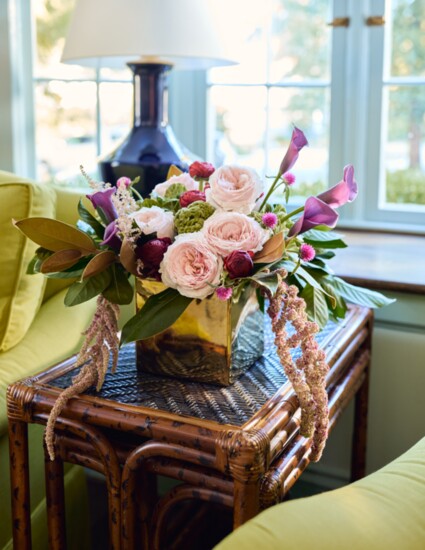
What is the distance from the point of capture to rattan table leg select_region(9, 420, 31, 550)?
3.91 ft

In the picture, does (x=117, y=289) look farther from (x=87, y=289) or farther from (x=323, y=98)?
(x=323, y=98)

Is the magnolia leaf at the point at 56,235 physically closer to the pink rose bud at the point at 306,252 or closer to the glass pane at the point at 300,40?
the pink rose bud at the point at 306,252

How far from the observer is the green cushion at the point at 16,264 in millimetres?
1508

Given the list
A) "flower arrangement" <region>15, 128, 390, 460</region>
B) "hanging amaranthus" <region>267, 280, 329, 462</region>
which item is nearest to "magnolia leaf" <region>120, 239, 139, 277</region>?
"flower arrangement" <region>15, 128, 390, 460</region>

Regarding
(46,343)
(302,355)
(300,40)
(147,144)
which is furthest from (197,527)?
(300,40)

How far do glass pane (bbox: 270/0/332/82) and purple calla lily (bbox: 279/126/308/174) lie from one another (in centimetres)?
115

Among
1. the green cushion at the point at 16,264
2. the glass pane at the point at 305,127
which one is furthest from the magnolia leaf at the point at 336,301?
the glass pane at the point at 305,127

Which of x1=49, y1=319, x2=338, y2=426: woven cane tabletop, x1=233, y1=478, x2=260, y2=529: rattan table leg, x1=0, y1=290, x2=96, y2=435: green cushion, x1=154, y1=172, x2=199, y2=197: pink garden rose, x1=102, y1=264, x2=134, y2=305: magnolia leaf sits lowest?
x1=233, y1=478, x2=260, y2=529: rattan table leg

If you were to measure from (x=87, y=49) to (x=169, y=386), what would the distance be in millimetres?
1016

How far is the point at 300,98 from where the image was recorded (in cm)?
221

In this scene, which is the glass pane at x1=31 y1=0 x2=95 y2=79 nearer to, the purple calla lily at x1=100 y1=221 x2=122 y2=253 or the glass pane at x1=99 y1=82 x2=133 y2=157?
the glass pane at x1=99 y1=82 x2=133 y2=157

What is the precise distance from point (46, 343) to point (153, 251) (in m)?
0.54

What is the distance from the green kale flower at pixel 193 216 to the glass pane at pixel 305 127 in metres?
1.16

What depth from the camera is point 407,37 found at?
2066 mm
